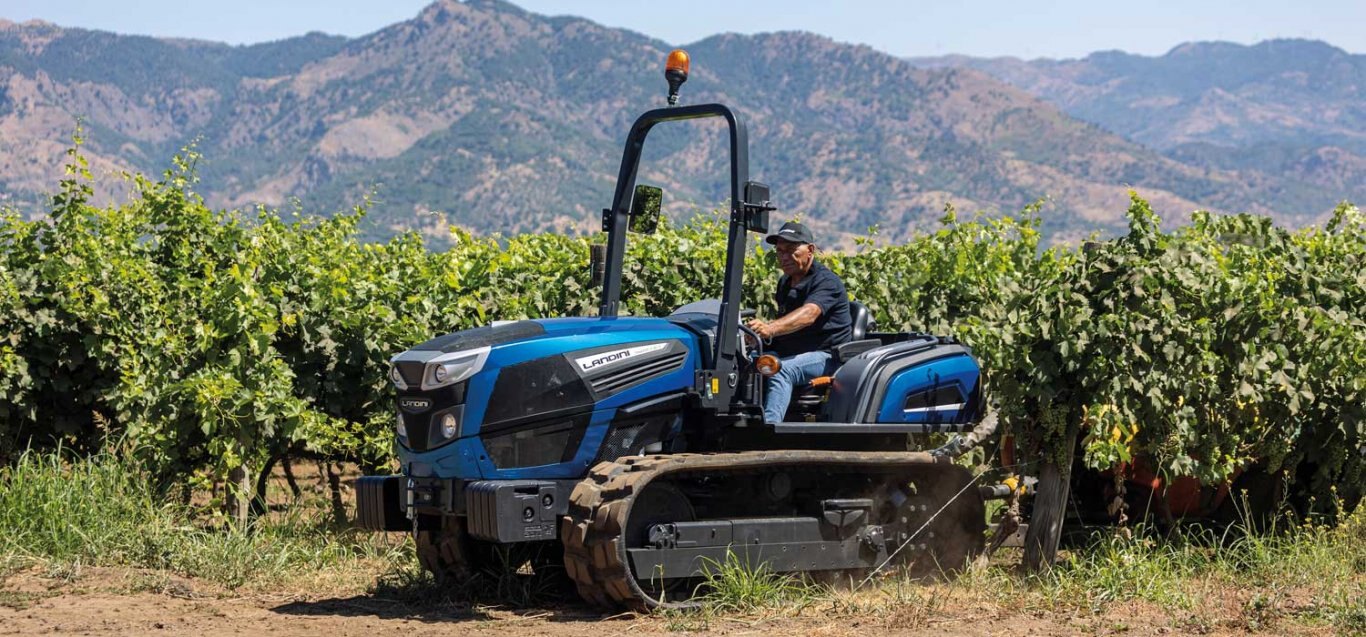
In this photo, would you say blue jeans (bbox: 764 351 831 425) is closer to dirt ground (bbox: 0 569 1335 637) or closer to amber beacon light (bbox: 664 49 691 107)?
dirt ground (bbox: 0 569 1335 637)

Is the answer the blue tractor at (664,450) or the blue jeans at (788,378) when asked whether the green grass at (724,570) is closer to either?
the blue tractor at (664,450)

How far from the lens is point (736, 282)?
Result: 25.0ft

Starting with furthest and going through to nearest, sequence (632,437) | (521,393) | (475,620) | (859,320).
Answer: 1. (859,320)
2. (632,437)
3. (475,620)
4. (521,393)

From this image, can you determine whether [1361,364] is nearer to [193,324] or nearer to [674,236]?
[674,236]

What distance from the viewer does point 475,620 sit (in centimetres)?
748

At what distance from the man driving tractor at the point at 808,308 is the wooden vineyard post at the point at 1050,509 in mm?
1338

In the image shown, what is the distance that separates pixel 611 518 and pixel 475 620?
0.94 metres

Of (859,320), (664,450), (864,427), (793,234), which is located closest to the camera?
(664,450)

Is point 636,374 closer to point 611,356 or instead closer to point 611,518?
point 611,356

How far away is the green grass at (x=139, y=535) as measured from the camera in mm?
8641

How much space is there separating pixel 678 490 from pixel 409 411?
4.50ft

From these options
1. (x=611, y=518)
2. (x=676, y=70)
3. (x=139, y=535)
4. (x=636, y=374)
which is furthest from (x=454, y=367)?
(x=139, y=535)

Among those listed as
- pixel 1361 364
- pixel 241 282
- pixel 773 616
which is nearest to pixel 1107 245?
pixel 1361 364

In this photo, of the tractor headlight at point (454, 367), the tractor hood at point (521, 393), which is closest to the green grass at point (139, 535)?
the tractor hood at point (521, 393)
